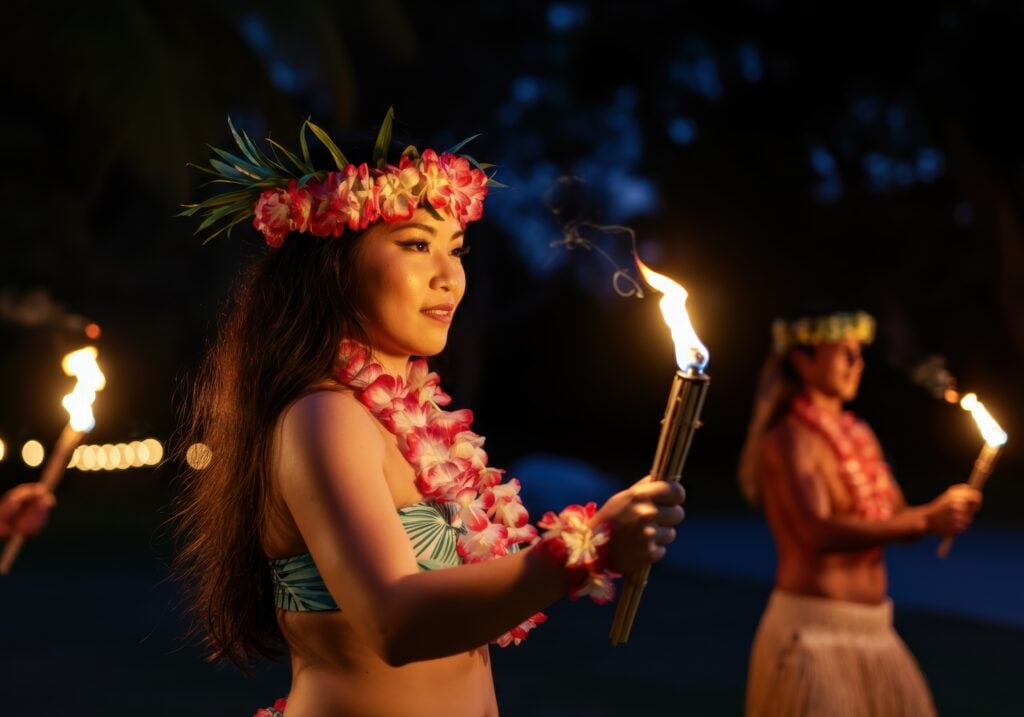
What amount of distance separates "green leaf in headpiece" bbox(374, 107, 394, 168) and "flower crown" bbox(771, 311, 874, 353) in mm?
3212

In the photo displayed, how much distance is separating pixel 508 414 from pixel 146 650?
812 inches

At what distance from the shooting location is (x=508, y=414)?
29109 millimetres

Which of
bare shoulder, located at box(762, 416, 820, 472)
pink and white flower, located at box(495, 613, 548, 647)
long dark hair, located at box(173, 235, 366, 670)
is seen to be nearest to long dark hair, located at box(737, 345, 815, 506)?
bare shoulder, located at box(762, 416, 820, 472)

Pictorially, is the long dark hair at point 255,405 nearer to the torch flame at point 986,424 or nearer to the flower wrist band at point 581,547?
the flower wrist band at point 581,547

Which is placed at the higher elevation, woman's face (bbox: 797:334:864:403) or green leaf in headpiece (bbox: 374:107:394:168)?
woman's face (bbox: 797:334:864:403)

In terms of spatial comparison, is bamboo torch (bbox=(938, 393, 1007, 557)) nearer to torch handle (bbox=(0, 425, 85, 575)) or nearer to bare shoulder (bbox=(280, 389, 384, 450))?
bare shoulder (bbox=(280, 389, 384, 450))

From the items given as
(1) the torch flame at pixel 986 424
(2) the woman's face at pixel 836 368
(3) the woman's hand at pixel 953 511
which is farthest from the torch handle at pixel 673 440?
(2) the woman's face at pixel 836 368

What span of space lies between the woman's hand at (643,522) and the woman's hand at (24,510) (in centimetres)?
131

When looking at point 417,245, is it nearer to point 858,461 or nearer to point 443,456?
point 443,456

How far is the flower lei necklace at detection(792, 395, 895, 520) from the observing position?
504 centimetres

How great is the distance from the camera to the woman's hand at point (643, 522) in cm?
191

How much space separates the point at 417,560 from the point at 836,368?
3.36m

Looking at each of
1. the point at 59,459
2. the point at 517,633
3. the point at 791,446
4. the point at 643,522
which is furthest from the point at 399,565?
the point at 791,446

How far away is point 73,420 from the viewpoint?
2.61m
